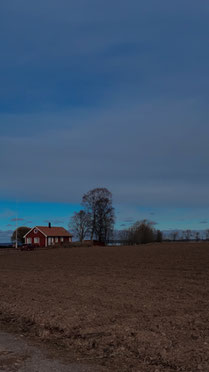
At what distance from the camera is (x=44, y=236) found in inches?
3748

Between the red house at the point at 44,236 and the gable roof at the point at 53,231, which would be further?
the gable roof at the point at 53,231

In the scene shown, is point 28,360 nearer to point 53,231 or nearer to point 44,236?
point 44,236

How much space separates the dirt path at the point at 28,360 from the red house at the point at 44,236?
87805mm

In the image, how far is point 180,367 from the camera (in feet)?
21.5

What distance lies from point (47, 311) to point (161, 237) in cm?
11999

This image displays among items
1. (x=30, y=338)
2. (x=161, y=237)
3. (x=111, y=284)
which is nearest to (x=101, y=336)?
(x=30, y=338)

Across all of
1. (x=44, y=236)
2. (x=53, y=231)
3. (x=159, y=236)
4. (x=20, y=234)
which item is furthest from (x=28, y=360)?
(x=20, y=234)

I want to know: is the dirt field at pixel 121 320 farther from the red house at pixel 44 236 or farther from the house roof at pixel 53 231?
the house roof at pixel 53 231

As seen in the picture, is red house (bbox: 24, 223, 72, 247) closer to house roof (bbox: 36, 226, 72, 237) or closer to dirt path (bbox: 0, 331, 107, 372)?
house roof (bbox: 36, 226, 72, 237)

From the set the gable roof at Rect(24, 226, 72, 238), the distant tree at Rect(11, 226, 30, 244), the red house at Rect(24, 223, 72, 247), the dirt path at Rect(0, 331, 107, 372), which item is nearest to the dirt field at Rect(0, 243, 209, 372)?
the dirt path at Rect(0, 331, 107, 372)

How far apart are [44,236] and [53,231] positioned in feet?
15.7

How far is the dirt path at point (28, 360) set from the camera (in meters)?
6.57

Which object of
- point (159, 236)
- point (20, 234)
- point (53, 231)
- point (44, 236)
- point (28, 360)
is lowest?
point (28, 360)

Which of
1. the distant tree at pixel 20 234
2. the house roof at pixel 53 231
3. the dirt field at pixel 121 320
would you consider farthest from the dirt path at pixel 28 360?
the distant tree at pixel 20 234
